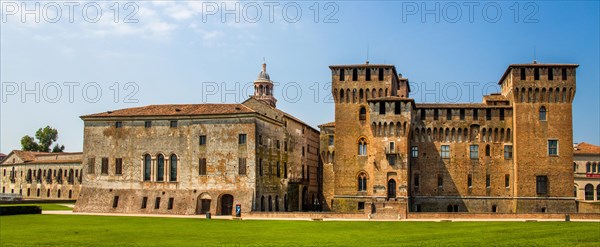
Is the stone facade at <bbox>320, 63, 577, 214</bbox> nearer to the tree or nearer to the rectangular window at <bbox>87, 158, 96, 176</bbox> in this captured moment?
the rectangular window at <bbox>87, 158, 96, 176</bbox>

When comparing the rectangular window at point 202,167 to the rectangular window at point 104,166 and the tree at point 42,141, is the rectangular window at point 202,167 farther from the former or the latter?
the tree at point 42,141

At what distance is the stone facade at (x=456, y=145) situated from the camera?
55812 mm

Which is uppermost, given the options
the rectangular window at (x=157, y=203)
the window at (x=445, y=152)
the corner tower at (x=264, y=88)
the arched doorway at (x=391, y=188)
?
the corner tower at (x=264, y=88)

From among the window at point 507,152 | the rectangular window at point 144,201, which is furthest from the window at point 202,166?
the window at point 507,152

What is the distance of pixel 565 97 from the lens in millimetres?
56312

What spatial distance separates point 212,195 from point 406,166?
17170mm

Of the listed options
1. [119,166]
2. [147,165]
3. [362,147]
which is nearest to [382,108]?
[362,147]

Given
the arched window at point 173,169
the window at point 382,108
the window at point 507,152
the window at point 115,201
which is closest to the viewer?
the window at point 382,108

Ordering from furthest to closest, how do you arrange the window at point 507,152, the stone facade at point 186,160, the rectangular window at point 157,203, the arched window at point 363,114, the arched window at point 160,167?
the window at point 507,152
the arched window at point 363,114
the arched window at point 160,167
the rectangular window at point 157,203
the stone facade at point 186,160

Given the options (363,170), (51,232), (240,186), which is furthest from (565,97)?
(51,232)

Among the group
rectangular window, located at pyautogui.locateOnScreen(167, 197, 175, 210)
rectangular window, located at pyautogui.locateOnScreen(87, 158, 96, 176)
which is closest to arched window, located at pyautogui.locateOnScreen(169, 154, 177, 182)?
rectangular window, located at pyautogui.locateOnScreen(167, 197, 175, 210)

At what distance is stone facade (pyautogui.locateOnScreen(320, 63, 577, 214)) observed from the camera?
5581 cm

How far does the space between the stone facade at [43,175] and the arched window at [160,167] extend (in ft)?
100

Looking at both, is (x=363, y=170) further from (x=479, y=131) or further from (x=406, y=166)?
(x=479, y=131)
